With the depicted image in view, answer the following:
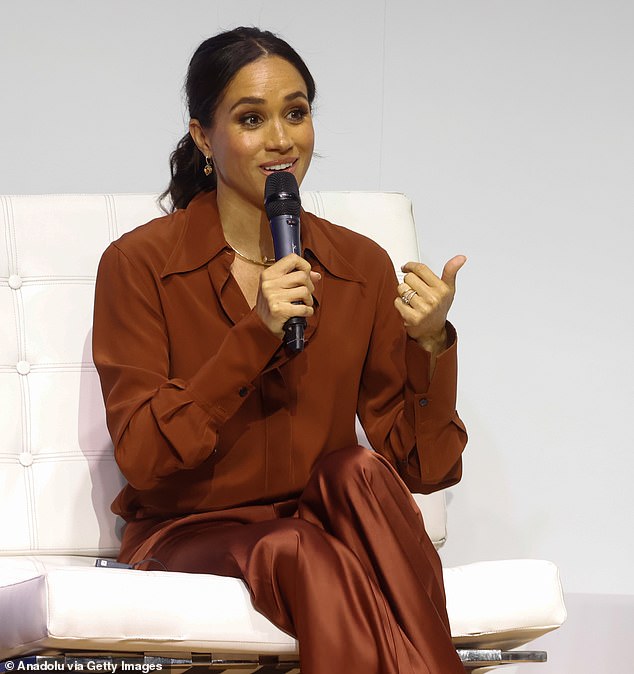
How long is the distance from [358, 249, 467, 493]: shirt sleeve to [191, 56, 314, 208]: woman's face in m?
0.29

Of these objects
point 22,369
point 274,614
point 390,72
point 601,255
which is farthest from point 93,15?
point 274,614

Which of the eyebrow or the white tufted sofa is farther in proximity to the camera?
the eyebrow

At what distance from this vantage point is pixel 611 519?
2633mm

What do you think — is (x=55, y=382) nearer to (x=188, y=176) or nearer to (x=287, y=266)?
(x=188, y=176)

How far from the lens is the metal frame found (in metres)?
1.47

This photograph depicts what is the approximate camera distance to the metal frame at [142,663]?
1.47 metres

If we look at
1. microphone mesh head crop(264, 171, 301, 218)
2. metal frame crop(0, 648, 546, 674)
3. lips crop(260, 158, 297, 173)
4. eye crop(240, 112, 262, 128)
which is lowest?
metal frame crop(0, 648, 546, 674)

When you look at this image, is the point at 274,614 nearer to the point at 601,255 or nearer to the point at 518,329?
the point at 518,329

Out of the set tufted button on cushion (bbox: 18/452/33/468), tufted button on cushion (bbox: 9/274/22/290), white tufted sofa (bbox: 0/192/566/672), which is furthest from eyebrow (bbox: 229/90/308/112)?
tufted button on cushion (bbox: 18/452/33/468)

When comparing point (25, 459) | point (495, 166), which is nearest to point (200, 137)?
point (25, 459)

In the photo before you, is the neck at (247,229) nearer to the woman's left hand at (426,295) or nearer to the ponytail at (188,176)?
the ponytail at (188,176)

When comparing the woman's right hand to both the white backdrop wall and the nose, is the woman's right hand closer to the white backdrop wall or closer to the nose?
the nose

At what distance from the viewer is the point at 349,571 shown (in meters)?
1.52

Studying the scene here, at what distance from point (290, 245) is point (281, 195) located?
0.31 feet
